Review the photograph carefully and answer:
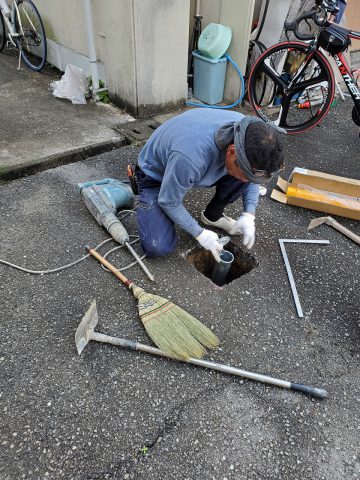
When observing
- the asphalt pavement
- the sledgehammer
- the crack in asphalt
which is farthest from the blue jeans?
the crack in asphalt

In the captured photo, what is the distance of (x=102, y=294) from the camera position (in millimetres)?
2439

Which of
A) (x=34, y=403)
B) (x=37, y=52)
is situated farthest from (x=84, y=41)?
(x=34, y=403)

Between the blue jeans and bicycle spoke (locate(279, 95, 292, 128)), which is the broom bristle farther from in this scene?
bicycle spoke (locate(279, 95, 292, 128))

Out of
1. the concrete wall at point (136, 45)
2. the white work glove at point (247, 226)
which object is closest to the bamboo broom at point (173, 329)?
the white work glove at point (247, 226)

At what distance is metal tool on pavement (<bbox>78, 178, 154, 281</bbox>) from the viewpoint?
2.73 metres

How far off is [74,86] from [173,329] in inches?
155

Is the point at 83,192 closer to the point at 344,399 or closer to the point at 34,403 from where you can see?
the point at 34,403

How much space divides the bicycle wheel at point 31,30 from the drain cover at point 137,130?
2.22 meters

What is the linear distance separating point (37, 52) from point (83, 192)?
4160mm

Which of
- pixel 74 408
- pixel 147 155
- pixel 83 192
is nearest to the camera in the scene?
pixel 74 408

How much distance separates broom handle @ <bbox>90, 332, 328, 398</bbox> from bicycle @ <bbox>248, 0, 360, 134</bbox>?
3.52 metres

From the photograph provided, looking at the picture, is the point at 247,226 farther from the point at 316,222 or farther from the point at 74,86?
the point at 74,86

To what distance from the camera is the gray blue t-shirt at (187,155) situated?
2.16 m

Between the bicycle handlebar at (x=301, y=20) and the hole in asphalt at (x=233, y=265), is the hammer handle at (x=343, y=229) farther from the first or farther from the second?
the bicycle handlebar at (x=301, y=20)
